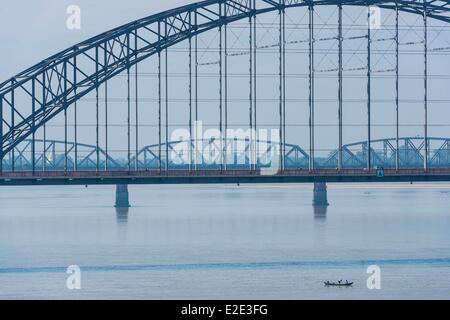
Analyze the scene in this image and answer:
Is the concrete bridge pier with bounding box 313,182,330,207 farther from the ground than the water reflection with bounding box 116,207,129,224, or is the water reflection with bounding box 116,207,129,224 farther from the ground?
the concrete bridge pier with bounding box 313,182,330,207

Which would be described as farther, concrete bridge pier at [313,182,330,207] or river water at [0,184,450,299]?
concrete bridge pier at [313,182,330,207]

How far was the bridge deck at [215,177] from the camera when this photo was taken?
86.9m

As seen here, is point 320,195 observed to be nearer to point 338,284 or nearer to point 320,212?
point 320,212

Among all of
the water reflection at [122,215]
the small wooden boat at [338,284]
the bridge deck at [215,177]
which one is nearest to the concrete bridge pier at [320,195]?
the water reflection at [122,215]

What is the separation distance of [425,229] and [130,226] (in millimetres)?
29959

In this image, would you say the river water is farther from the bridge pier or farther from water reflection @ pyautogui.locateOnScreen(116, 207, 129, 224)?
the bridge pier

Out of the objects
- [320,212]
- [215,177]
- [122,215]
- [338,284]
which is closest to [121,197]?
[122,215]

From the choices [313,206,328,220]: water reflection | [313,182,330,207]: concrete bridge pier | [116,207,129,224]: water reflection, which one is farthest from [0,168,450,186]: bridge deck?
[313,182,330,207]: concrete bridge pier

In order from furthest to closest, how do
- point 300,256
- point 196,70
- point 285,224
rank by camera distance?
point 285,224 < point 196,70 < point 300,256

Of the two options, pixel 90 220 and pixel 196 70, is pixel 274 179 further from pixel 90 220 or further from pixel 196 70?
pixel 90 220

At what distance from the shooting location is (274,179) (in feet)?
294

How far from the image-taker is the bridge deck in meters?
86.9

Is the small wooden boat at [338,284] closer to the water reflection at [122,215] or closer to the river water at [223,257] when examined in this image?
the river water at [223,257]

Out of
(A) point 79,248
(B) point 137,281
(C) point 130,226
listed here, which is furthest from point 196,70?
(B) point 137,281
